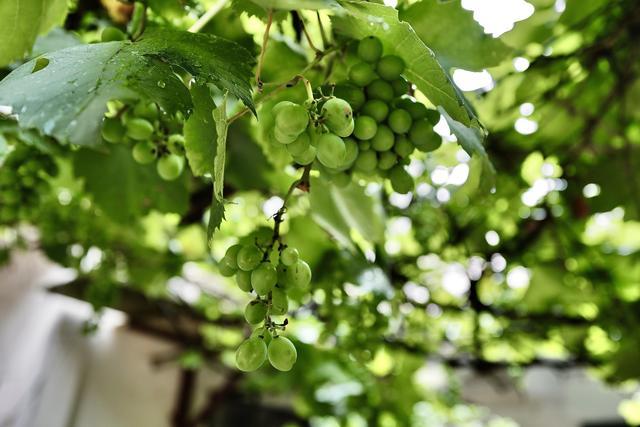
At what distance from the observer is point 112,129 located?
716mm

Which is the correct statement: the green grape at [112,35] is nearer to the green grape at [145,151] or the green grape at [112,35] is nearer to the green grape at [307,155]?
the green grape at [145,151]

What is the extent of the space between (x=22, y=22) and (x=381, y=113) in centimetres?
43

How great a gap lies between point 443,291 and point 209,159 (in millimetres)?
1358

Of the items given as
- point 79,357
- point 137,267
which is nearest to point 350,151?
point 137,267

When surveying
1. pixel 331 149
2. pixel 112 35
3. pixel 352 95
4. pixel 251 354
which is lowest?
pixel 251 354

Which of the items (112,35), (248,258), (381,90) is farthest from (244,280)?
(112,35)

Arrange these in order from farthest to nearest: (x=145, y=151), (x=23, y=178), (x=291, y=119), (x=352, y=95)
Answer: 1. (x=23, y=178)
2. (x=145, y=151)
3. (x=352, y=95)
4. (x=291, y=119)

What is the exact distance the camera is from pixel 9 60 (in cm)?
69

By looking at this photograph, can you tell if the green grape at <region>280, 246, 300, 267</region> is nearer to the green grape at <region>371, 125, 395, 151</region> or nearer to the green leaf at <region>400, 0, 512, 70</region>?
the green grape at <region>371, 125, 395, 151</region>

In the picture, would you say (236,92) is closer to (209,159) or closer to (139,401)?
(209,159)

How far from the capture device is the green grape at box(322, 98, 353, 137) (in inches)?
20.5

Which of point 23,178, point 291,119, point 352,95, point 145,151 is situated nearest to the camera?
point 291,119

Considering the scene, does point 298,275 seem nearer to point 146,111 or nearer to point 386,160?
point 386,160

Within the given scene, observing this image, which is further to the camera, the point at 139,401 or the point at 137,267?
the point at 139,401
